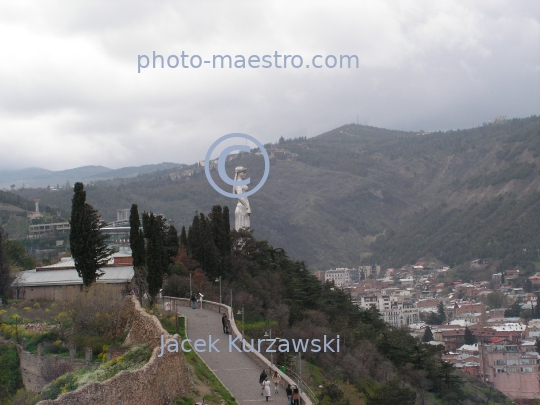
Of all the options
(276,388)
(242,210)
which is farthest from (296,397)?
(242,210)

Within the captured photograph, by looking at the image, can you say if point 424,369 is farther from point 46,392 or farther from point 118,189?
point 118,189

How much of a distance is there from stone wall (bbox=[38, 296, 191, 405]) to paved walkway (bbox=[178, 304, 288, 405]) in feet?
3.64

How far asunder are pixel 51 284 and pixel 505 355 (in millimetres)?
41023

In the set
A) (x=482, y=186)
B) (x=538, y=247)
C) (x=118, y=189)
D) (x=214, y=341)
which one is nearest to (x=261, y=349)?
(x=214, y=341)

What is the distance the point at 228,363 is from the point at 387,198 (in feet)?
476

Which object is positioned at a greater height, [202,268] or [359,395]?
[202,268]

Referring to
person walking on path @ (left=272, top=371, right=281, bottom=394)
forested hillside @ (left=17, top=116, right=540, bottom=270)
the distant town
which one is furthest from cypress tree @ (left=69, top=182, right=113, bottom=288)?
forested hillside @ (left=17, top=116, right=540, bottom=270)

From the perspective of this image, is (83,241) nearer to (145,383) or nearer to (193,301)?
(193,301)

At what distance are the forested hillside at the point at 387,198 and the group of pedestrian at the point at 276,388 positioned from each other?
96530 millimetres

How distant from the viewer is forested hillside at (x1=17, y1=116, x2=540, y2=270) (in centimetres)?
12050

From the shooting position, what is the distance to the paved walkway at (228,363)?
1474 centimetres

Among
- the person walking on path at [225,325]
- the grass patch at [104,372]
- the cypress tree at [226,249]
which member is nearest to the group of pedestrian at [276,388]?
the grass patch at [104,372]

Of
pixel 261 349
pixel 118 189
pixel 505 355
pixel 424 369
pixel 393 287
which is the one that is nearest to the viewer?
pixel 261 349

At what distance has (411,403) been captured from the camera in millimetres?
23328
